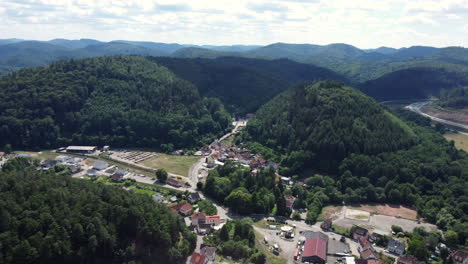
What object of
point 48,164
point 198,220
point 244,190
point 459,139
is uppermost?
point 459,139

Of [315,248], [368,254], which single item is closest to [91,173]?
[315,248]

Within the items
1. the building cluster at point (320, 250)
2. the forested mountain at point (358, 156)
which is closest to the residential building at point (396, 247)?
the building cluster at point (320, 250)

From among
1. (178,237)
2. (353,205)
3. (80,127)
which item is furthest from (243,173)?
(80,127)

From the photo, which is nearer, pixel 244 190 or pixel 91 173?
pixel 244 190

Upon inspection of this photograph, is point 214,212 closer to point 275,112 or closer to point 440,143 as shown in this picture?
point 275,112

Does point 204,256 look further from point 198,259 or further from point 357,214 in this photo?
point 357,214

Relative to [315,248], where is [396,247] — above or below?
below

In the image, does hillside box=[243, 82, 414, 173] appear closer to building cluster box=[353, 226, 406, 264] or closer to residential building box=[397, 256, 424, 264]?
building cluster box=[353, 226, 406, 264]

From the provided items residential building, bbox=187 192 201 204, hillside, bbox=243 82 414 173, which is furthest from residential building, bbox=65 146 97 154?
hillside, bbox=243 82 414 173

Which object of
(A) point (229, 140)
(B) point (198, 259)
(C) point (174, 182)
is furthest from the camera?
(A) point (229, 140)
